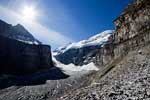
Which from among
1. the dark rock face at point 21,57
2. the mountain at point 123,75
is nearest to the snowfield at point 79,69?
the dark rock face at point 21,57

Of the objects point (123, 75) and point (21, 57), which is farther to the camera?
point (21, 57)

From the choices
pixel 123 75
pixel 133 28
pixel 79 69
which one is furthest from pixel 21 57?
pixel 123 75

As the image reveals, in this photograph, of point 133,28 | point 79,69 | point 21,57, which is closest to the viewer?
point 133,28

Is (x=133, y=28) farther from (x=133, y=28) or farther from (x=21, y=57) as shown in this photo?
(x=21, y=57)

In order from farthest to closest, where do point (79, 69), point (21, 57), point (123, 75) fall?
point (79, 69)
point (21, 57)
point (123, 75)

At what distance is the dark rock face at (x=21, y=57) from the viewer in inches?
3524

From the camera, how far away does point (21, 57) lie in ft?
318

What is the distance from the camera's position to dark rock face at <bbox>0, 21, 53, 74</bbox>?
89.5 meters

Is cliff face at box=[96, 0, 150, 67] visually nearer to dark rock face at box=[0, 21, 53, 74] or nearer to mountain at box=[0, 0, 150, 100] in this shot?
mountain at box=[0, 0, 150, 100]

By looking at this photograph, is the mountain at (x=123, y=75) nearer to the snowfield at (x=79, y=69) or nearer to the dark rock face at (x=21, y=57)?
the dark rock face at (x=21, y=57)

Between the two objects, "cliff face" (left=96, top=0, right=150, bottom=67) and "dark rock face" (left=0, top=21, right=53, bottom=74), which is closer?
"cliff face" (left=96, top=0, right=150, bottom=67)

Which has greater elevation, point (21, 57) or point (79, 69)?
point (21, 57)

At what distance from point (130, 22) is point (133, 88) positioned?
102 ft

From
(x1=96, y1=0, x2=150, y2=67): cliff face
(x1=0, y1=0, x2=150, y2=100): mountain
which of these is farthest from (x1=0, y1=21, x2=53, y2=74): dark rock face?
(x1=96, y1=0, x2=150, y2=67): cliff face
